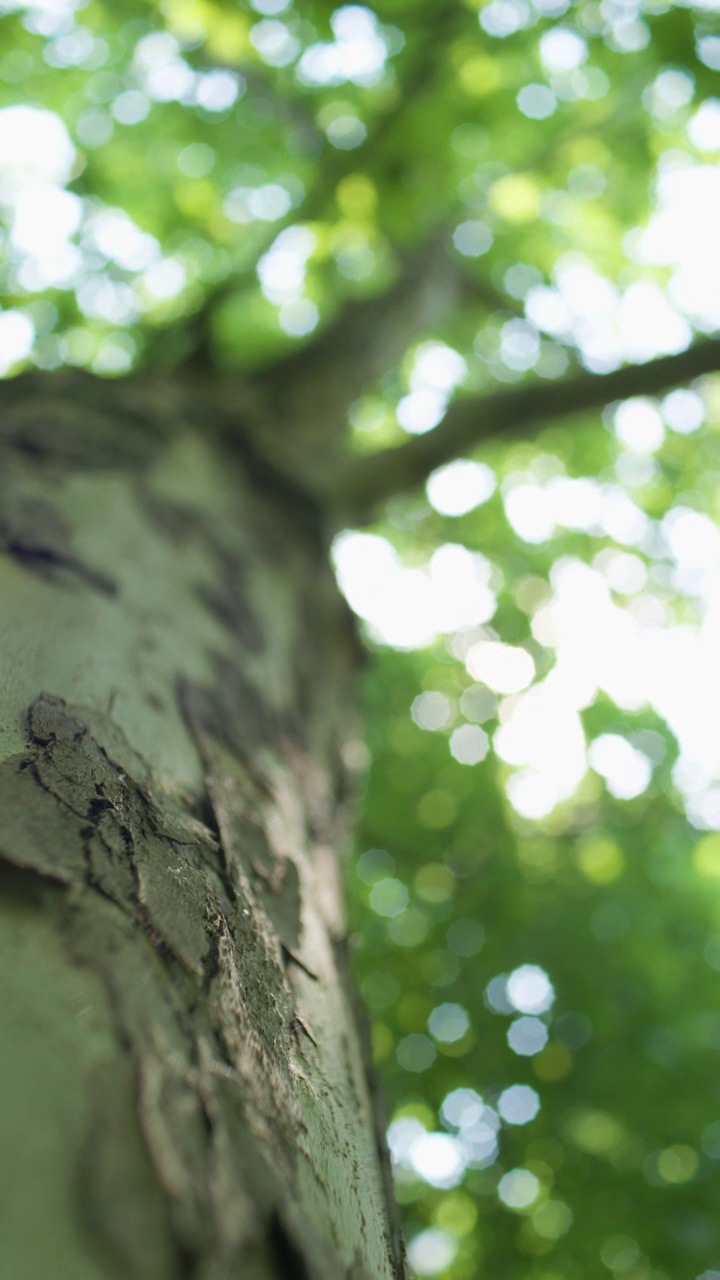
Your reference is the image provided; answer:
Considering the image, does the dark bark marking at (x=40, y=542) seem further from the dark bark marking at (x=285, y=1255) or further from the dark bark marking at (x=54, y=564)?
the dark bark marking at (x=285, y=1255)

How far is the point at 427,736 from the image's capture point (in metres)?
4.88

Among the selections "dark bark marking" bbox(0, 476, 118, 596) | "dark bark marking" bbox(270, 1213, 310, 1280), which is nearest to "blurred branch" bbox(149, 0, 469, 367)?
"dark bark marking" bbox(0, 476, 118, 596)

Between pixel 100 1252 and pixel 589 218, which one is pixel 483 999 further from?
pixel 589 218

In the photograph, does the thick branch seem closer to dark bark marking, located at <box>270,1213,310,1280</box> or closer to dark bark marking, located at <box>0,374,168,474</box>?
dark bark marking, located at <box>0,374,168,474</box>

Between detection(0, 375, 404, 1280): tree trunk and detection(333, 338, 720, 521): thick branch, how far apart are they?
1.15 metres

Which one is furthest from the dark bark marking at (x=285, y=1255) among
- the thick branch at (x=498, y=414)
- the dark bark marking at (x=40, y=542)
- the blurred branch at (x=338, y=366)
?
the thick branch at (x=498, y=414)

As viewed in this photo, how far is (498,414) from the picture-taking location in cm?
266

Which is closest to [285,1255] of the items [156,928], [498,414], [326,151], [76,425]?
[156,928]

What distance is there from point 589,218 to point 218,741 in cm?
452

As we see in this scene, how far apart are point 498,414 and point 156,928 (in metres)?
2.28

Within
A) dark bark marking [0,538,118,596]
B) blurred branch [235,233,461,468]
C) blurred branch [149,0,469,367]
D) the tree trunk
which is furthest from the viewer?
blurred branch [235,233,461,468]

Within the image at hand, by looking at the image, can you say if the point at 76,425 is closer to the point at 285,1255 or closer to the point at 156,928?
the point at 156,928

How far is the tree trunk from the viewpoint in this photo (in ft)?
1.58

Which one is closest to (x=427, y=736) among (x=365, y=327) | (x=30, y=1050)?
(x=365, y=327)
